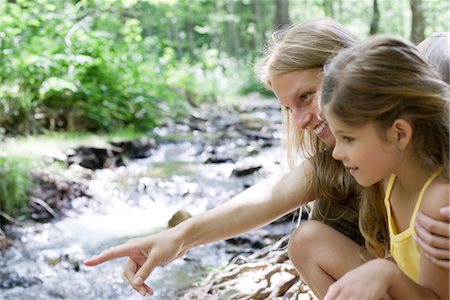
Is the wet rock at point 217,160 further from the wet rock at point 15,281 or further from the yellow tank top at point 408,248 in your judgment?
the yellow tank top at point 408,248

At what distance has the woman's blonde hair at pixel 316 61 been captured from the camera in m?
1.81

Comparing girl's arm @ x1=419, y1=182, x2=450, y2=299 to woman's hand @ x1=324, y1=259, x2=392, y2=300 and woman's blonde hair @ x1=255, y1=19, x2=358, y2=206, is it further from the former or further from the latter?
woman's blonde hair @ x1=255, y1=19, x2=358, y2=206

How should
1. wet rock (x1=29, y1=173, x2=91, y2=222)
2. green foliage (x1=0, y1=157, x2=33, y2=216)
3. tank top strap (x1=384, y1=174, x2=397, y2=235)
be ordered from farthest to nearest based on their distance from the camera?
wet rock (x1=29, y1=173, x2=91, y2=222)
green foliage (x1=0, y1=157, x2=33, y2=216)
tank top strap (x1=384, y1=174, x2=397, y2=235)

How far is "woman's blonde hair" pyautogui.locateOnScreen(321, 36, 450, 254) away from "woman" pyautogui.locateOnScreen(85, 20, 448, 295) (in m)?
0.40

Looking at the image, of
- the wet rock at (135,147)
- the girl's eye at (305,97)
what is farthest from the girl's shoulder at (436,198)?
the wet rock at (135,147)

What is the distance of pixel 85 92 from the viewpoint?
7355 millimetres

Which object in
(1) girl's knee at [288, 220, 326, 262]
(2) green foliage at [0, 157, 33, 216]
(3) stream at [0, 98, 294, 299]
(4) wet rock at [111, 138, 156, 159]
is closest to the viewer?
(1) girl's knee at [288, 220, 326, 262]

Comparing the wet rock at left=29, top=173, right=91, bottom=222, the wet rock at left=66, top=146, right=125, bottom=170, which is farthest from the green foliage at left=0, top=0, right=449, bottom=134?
the wet rock at left=29, top=173, right=91, bottom=222

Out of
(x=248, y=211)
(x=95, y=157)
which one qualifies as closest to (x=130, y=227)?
(x=95, y=157)

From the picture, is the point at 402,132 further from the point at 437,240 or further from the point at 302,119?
the point at 302,119

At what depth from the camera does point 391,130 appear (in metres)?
1.35

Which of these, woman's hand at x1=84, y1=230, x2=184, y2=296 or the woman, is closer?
woman's hand at x1=84, y1=230, x2=184, y2=296

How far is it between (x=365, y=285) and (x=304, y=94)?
0.67 meters

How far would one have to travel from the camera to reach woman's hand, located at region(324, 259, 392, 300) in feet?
4.42
